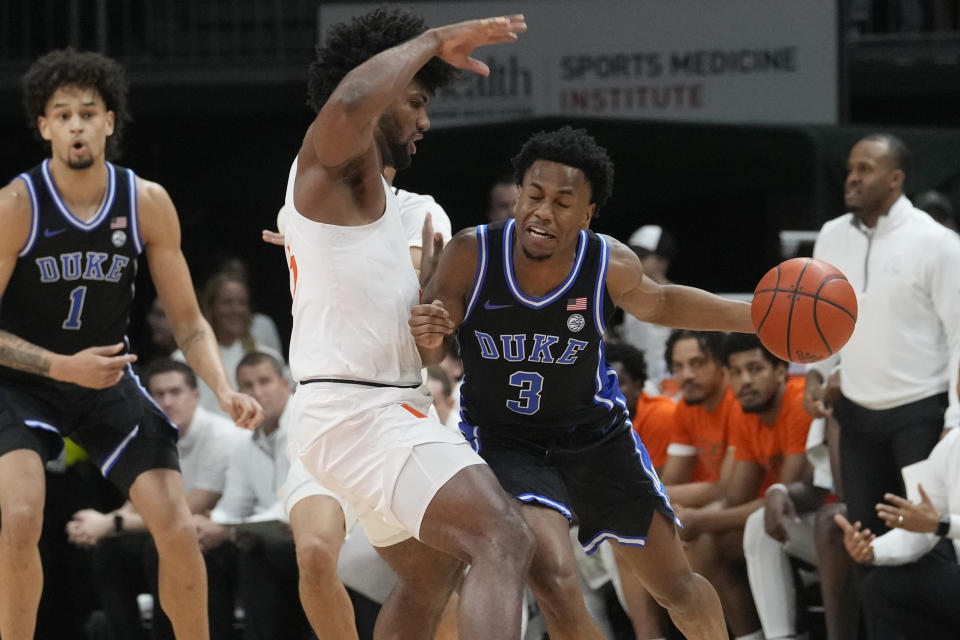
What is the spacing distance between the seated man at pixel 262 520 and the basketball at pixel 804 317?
313cm

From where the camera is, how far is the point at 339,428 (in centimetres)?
421

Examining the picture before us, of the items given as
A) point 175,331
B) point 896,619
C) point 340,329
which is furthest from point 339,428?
point 896,619

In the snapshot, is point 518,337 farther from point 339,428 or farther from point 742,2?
point 742,2

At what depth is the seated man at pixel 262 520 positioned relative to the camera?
23.2ft

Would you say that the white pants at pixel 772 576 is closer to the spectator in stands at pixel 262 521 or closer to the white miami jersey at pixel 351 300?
the spectator in stands at pixel 262 521

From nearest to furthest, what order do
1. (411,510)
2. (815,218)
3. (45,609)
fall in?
(411,510) → (45,609) → (815,218)

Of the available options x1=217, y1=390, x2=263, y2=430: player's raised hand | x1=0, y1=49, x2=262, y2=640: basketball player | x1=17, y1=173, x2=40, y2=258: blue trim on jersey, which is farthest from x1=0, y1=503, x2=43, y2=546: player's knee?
x1=17, y1=173, x2=40, y2=258: blue trim on jersey

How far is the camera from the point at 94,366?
4879mm

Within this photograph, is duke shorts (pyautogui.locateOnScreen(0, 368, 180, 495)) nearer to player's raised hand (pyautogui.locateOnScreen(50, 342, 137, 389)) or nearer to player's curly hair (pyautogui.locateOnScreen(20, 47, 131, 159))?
player's raised hand (pyautogui.locateOnScreen(50, 342, 137, 389))

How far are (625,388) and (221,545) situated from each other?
2094 mm

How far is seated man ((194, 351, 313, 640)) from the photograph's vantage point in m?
7.07

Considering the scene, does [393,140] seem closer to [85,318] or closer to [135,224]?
[135,224]

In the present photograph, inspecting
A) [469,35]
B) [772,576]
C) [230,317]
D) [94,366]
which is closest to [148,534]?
[230,317]

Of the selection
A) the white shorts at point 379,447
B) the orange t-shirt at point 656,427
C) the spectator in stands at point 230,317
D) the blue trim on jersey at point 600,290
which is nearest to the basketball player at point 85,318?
the white shorts at point 379,447
